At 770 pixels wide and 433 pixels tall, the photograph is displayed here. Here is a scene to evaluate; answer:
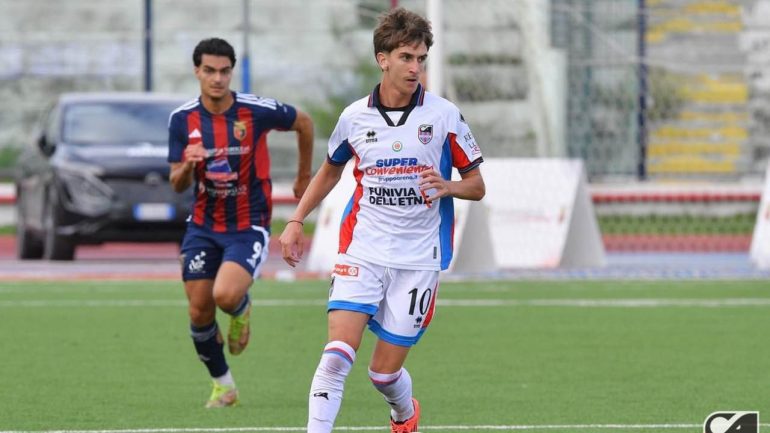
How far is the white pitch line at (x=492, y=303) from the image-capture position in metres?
14.8

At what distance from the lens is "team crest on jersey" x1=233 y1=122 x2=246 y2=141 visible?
9602 mm

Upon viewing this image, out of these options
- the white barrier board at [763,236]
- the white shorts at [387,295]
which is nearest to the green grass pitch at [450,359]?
the white shorts at [387,295]

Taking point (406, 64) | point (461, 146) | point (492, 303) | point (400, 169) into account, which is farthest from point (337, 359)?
point (492, 303)

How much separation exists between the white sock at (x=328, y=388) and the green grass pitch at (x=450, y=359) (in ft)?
4.33

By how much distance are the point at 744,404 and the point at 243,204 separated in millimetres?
2753

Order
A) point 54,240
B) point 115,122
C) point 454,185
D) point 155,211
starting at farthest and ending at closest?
point 115,122 < point 54,240 < point 155,211 < point 454,185

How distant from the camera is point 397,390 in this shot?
7.53 meters

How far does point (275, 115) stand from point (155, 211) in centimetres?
901

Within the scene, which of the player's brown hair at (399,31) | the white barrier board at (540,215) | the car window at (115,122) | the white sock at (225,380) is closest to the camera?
the player's brown hair at (399,31)

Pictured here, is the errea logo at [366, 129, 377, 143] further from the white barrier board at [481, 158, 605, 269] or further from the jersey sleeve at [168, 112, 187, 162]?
the white barrier board at [481, 158, 605, 269]

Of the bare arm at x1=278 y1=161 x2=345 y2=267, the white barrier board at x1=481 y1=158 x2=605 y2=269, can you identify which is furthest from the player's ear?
the white barrier board at x1=481 y1=158 x2=605 y2=269

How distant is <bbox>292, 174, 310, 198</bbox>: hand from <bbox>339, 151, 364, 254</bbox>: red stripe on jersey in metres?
1.85

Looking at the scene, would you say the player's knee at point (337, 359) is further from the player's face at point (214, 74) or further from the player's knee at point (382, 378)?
the player's face at point (214, 74)

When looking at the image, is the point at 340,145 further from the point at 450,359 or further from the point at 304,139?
the point at 450,359
